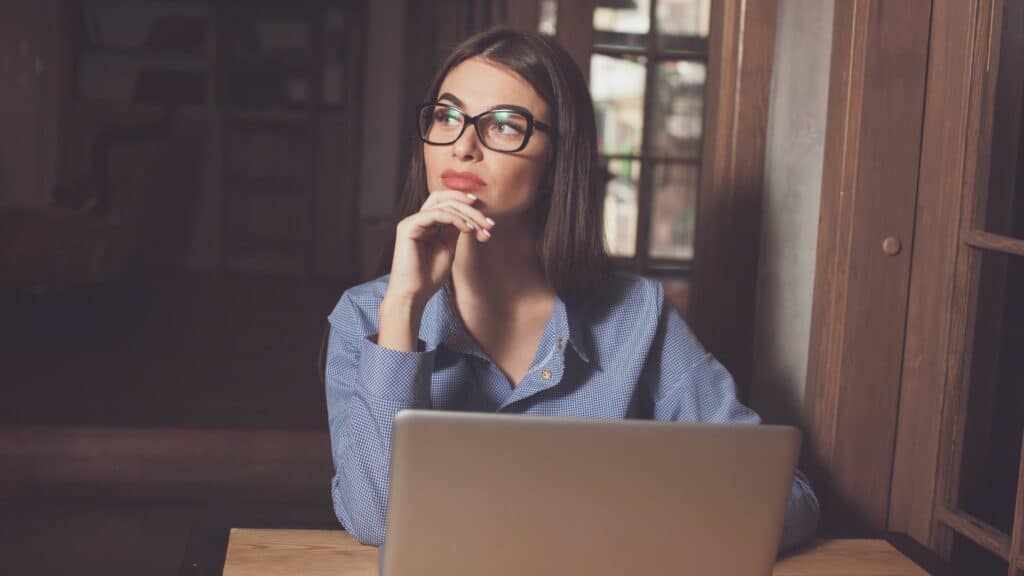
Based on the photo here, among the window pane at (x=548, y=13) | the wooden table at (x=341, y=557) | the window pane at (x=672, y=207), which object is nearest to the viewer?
the wooden table at (x=341, y=557)

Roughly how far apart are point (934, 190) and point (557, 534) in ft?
3.16

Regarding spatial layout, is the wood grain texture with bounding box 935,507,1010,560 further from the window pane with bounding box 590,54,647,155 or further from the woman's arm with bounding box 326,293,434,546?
the window pane with bounding box 590,54,647,155

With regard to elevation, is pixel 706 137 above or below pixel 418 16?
below

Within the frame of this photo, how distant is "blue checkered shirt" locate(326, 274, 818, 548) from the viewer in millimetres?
1611

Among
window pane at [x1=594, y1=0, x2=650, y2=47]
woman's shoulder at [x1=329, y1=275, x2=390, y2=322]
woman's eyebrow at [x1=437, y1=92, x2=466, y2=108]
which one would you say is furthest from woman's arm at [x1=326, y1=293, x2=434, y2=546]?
window pane at [x1=594, y1=0, x2=650, y2=47]

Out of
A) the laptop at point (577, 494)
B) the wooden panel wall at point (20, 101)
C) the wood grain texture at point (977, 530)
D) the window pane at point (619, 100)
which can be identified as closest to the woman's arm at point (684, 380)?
the wood grain texture at point (977, 530)

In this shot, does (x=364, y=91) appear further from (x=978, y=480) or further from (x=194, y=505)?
(x=978, y=480)

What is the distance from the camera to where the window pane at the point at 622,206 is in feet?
14.0

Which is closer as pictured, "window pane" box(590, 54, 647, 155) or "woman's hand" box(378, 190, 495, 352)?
"woman's hand" box(378, 190, 495, 352)

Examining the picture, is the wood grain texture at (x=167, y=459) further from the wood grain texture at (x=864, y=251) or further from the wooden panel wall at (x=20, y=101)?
the wooden panel wall at (x=20, y=101)

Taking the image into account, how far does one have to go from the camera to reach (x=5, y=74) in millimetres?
7082

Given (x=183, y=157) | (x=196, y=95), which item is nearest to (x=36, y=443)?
(x=183, y=157)

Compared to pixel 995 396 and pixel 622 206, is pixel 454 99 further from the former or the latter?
pixel 622 206

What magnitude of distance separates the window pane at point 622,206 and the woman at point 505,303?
243 cm
